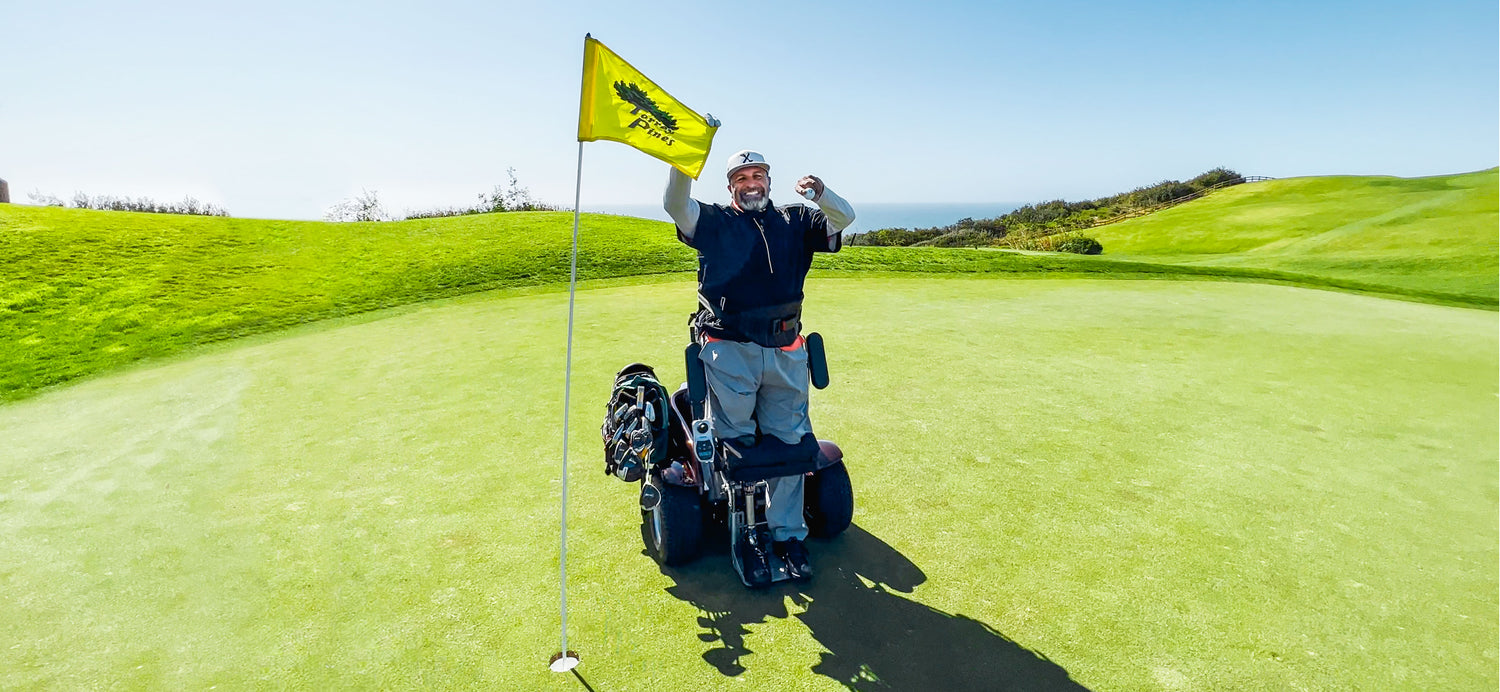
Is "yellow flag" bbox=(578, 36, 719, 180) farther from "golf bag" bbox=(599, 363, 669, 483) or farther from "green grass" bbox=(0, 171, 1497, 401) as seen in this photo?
"green grass" bbox=(0, 171, 1497, 401)

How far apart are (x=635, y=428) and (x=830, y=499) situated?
104 centimetres

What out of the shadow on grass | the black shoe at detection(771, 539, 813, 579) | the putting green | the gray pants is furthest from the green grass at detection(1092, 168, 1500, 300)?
the black shoe at detection(771, 539, 813, 579)

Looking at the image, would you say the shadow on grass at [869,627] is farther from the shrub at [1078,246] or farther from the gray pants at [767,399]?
the shrub at [1078,246]

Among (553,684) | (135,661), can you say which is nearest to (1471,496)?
(553,684)

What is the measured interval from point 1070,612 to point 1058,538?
2.11ft

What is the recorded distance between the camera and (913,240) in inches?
1201

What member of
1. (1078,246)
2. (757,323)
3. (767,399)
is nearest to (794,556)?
(767,399)

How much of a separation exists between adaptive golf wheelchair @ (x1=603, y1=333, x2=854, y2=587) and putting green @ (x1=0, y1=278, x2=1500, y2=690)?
0.16 metres

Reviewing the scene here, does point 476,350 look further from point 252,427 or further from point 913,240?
point 913,240

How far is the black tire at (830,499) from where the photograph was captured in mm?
3424

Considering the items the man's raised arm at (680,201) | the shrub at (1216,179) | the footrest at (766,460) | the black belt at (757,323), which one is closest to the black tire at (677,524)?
the footrest at (766,460)

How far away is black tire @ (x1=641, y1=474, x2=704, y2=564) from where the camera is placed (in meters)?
3.18

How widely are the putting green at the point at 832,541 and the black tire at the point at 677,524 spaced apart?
4.9 inches

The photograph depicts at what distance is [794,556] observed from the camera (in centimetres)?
322
